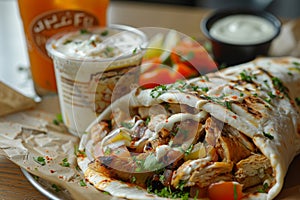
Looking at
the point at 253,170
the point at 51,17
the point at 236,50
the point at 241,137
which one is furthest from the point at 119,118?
the point at 236,50

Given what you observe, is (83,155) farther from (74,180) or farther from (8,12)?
(8,12)

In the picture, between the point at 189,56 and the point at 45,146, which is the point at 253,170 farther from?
the point at 189,56

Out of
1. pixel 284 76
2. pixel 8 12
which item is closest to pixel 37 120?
pixel 284 76

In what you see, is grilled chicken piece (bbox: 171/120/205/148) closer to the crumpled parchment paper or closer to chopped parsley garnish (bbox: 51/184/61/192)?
the crumpled parchment paper

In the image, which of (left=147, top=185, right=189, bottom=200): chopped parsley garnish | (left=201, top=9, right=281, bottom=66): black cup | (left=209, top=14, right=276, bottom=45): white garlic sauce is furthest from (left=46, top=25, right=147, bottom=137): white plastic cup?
(left=209, top=14, right=276, bottom=45): white garlic sauce

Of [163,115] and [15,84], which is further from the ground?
[163,115]

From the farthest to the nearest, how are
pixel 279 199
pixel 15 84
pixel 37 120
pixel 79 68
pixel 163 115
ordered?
pixel 15 84, pixel 37 120, pixel 79 68, pixel 163 115, pixel 279 199
